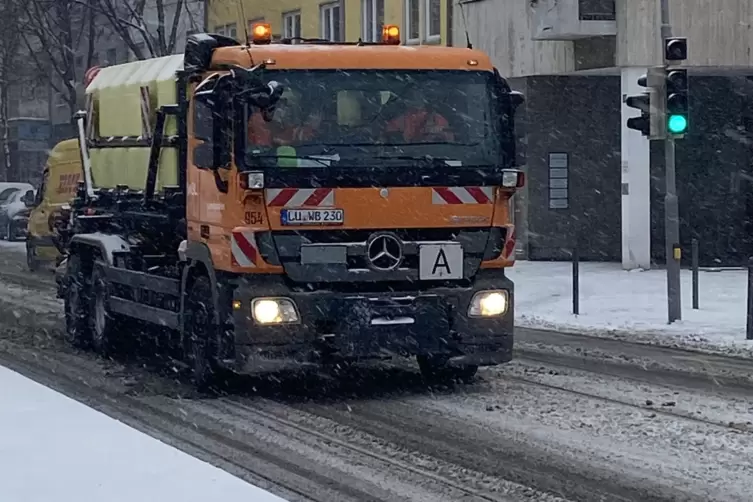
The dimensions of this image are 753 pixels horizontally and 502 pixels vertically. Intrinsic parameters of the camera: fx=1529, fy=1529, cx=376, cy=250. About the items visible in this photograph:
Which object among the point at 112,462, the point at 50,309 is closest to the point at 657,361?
the point at 112,462

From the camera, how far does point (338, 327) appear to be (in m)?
11.9

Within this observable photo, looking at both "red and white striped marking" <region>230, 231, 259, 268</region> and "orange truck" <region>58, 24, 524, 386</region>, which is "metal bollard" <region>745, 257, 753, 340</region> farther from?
"red and white striped marking" <region>230, 231, 259, 268</region>

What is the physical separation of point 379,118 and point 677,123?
7.00m

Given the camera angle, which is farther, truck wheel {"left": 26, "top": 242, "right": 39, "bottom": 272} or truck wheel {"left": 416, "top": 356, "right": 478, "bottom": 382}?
truck wheel {"left": 26, "top": 242, "right": 39, "bottom": 272}

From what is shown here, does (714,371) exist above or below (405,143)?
below

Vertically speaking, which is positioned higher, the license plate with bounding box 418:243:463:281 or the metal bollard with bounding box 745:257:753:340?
the license plate with bounding box 418:243:463:281

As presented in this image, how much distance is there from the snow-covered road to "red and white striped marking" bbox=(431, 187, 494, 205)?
1.60 m

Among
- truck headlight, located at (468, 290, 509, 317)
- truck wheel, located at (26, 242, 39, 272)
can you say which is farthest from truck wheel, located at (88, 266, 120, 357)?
truck wheel, located at (26, 242, 39, 272)

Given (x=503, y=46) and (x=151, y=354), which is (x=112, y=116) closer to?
(x=151, y=354)

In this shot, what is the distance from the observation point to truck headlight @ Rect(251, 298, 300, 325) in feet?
38.9

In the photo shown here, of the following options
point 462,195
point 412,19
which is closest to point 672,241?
point 462,195

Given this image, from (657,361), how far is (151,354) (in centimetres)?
533

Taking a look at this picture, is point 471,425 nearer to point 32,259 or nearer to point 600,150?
point 600,150

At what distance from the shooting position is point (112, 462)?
8.85 metres
